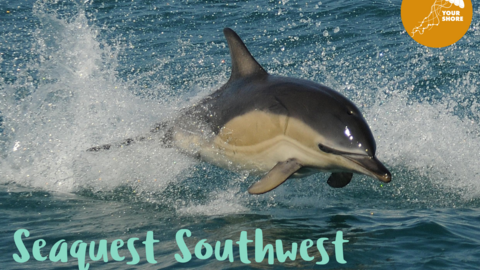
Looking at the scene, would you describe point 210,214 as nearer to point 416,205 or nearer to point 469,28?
point 416,205

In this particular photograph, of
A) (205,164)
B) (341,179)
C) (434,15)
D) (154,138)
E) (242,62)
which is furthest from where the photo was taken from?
(434,15)

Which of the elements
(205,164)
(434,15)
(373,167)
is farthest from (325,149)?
(434,15)

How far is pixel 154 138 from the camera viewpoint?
24.2 ft

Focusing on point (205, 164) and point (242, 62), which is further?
point (205, 164)

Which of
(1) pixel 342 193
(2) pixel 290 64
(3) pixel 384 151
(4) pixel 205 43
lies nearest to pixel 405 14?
(2) pixel 290 64

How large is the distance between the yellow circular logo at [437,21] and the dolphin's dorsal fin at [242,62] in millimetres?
8185

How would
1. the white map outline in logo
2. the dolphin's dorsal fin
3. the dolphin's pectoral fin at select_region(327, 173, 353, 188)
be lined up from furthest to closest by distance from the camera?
the white map outline in logo → the dolphin's dorsal fin → the dolphin's pectoral fin at select_region(327, 173, 353, 188)

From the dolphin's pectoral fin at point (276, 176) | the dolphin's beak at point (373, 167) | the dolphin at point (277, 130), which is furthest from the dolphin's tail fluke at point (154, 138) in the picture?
the dolphin's beak at point (373, 167)

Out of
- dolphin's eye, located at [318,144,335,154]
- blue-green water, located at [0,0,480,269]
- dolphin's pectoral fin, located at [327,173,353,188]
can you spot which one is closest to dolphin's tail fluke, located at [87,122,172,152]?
blue-green water, located at [0,0,480,269]

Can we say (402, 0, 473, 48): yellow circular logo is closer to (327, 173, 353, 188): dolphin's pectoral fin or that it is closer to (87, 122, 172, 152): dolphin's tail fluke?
(87, 122, 172, 152): dolphin's tail fluke

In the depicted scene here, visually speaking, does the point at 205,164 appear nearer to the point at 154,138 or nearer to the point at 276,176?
the point at 154,138

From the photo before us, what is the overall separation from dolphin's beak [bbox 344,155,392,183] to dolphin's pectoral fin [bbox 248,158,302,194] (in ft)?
2.02

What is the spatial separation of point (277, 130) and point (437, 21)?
382 inches

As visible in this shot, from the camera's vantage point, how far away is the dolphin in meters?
5.18
